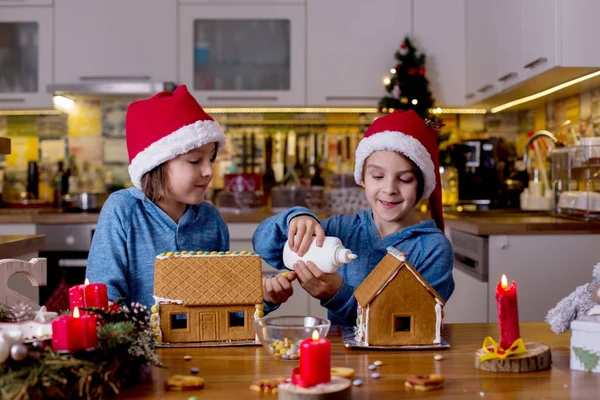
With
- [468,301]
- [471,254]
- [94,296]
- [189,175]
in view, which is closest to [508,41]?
[471,254]

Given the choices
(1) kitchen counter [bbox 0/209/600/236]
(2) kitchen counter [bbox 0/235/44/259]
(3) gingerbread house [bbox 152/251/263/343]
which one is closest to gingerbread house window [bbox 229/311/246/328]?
(3) gingerbread house [bbox 152/251/263/343]

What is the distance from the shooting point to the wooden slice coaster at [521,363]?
44.9 inches

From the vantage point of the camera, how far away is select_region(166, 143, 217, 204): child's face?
1.62 meters

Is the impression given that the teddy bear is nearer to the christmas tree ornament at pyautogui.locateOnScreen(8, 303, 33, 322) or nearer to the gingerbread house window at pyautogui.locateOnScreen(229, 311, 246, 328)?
the gingerbread house window at pyautogui.locateOnScreen(229, 311, 246, 328)

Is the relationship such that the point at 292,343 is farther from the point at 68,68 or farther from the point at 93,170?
the point at 93,170

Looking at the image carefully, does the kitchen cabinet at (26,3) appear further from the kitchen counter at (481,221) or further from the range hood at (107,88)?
the kitchen counter at (481,221)

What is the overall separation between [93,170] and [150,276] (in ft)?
8.97

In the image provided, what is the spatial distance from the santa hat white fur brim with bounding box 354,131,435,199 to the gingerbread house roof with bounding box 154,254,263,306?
0.53 m

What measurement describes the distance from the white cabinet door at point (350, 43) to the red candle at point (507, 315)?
2678 mm

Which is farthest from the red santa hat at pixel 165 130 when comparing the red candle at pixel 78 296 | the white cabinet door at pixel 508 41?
the white cabinet door at pixel 508 41

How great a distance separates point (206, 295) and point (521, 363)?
1.76 ft

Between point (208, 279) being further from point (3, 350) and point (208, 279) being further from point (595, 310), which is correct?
point (595, 310)

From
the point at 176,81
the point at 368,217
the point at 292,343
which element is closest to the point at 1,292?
the point at 292,343

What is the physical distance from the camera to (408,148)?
1.67 m
